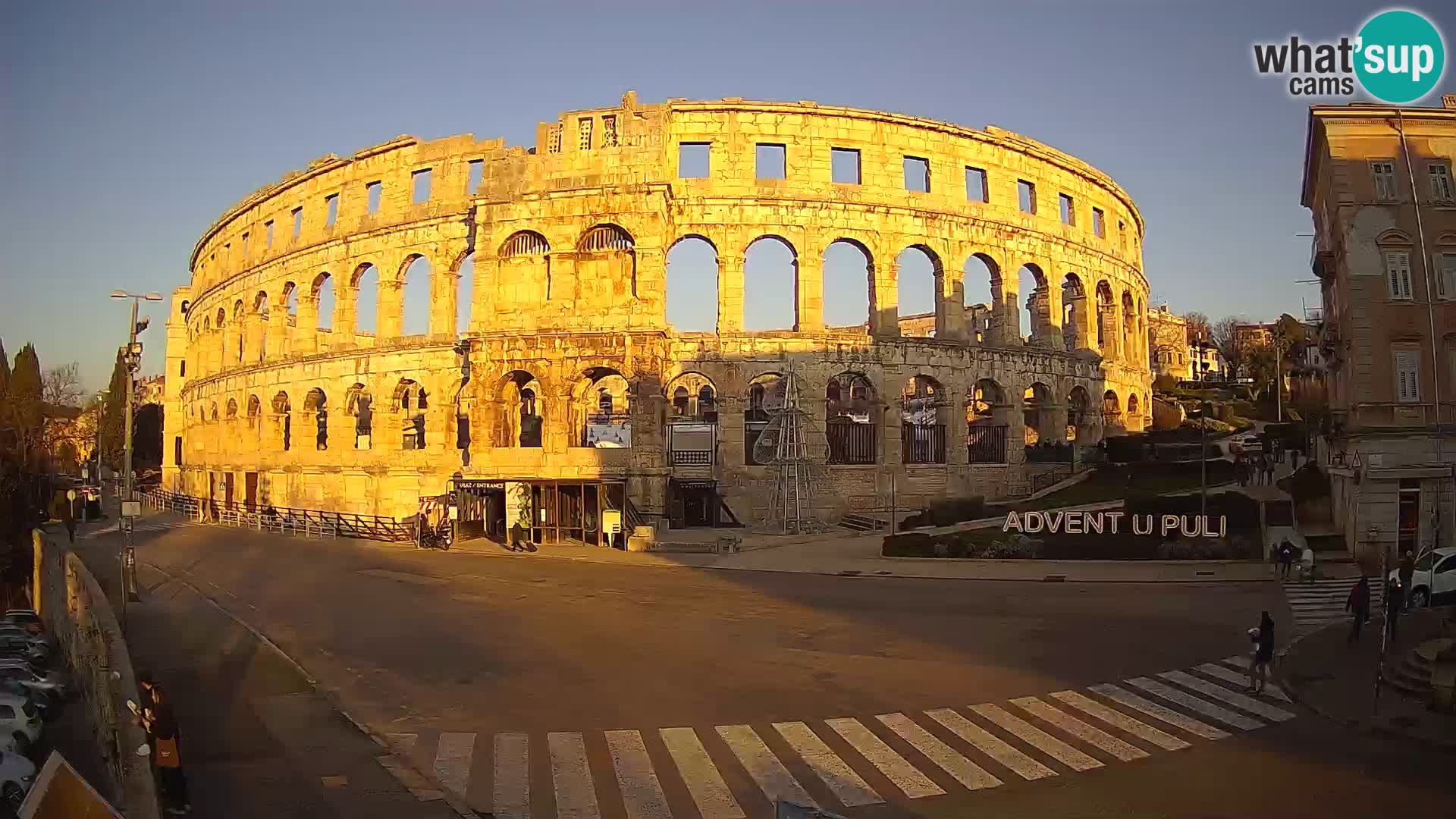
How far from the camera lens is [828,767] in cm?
1132

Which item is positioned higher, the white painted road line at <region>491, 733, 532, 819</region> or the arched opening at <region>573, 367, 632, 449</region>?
the arched opening at <region>573, 367, 632, 449</region>

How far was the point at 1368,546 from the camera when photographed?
2700 cm

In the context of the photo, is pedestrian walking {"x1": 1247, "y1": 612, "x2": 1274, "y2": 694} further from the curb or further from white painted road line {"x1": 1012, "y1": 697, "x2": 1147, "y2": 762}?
the curb

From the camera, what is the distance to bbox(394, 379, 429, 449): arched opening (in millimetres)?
47062

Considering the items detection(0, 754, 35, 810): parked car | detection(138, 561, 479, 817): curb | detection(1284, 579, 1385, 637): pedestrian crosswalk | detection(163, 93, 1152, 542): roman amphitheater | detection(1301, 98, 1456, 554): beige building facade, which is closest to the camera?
detection(138, 561, 479, 817): curb

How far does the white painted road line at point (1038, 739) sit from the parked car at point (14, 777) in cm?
1804

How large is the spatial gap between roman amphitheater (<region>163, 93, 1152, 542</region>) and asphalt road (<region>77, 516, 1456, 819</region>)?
13711 mm

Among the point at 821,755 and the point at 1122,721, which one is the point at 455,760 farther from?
the point at 1122,721

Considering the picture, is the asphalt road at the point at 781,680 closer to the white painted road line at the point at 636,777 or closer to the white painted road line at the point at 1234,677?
the white painted road line at the point at 636,777

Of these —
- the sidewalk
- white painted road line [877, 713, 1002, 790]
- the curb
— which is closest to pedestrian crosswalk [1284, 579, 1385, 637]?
the sidewalk

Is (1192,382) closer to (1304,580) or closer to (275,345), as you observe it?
(1304,580)

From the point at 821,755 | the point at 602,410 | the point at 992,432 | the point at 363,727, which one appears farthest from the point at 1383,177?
the point at 602,410

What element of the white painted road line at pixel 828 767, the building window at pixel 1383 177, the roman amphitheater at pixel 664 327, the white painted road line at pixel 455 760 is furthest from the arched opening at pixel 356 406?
the building window at pixel 1383 177

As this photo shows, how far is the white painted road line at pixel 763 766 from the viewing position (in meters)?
10.5
